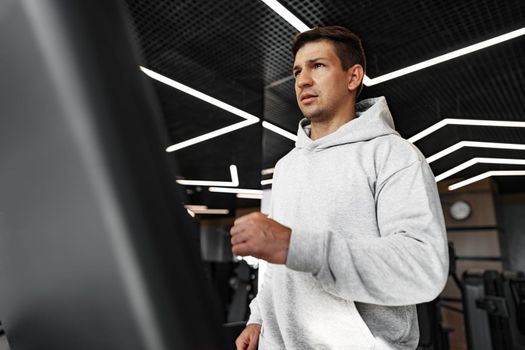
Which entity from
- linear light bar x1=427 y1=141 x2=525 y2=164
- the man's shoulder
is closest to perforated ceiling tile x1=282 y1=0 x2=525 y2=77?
linear light bar x1=427 y1=141 x2=525 y2=164

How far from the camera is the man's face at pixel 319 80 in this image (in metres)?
→ 0.91

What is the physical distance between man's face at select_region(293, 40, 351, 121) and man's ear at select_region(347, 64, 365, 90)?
2 centimetres

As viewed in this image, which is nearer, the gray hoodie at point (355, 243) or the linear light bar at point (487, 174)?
the gray hoodie at point (355, 243)

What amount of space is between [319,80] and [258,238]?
659mm

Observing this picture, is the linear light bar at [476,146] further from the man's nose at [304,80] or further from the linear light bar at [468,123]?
the man's nose at [304,80]

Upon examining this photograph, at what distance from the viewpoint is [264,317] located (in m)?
0.89

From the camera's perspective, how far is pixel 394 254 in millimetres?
537

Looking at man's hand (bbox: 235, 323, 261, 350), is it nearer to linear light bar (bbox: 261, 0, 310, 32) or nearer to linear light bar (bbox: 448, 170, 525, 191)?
linear light bar (bbox: 261, 0, 310, 32)

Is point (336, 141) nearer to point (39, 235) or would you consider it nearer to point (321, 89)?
point (321, 89)

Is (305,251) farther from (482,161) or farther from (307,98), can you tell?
(482,161)

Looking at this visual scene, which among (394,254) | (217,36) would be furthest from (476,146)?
(394,254)

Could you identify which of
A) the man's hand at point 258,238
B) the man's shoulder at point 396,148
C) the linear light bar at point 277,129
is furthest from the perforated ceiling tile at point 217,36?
the man's hand at point 258,238

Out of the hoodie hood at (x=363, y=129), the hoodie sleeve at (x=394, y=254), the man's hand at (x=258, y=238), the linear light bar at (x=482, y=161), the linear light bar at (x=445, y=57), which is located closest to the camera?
the man's hand at (x=258, y=238)

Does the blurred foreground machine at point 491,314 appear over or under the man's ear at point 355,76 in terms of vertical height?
under
